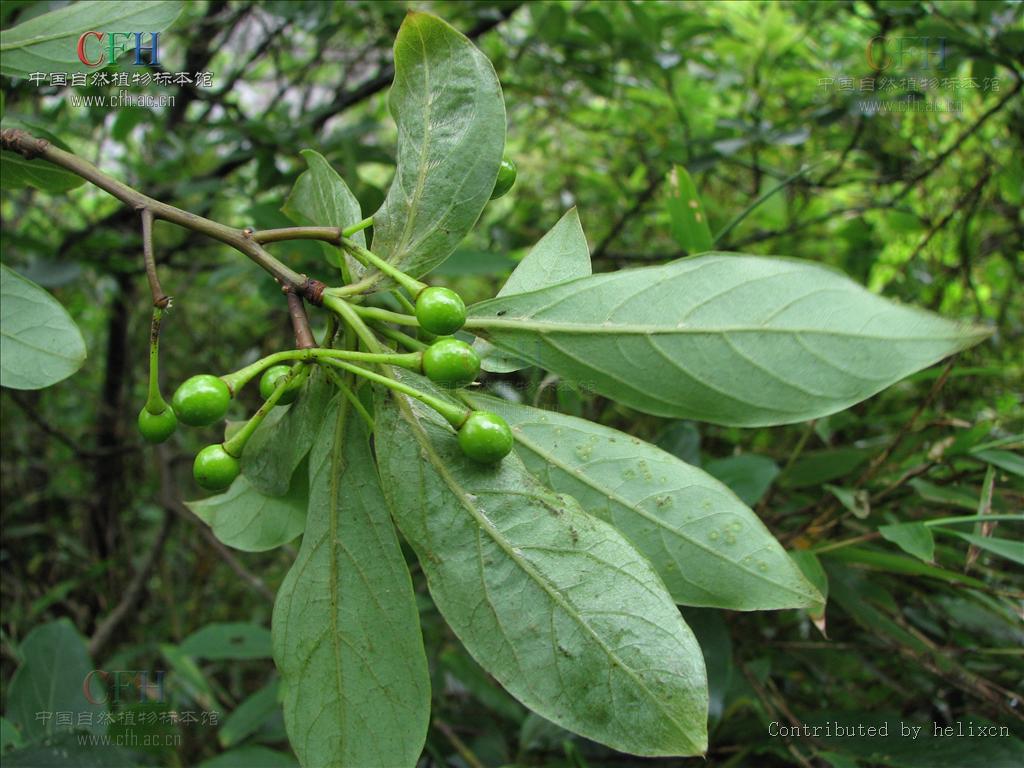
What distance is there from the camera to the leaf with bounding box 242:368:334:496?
83 centimetres

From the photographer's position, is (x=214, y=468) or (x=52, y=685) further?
(x=52, y=685)

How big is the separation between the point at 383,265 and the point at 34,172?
0.73m

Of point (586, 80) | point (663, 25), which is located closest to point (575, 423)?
point (663, 25)

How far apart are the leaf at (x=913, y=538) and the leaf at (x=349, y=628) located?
2.20 feet

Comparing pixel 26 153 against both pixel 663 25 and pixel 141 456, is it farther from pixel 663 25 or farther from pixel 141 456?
pixel 141 456

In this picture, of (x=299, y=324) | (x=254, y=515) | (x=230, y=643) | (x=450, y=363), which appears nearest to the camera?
(x=450, y=363)

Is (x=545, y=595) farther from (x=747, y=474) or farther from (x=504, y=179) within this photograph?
(x=747, y=474)

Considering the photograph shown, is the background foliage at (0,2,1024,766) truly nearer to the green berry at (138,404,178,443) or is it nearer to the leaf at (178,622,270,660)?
the leaf at (178,622,270,660)

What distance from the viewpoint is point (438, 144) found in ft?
2.63

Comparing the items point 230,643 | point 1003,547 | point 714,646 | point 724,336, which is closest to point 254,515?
point 724,336

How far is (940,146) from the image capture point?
2279 millimetres

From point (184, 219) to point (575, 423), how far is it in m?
0.47

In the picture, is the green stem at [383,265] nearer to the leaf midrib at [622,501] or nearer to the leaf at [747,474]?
the leaf midrib at [622,501]

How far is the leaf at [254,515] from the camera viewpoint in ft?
3.11
